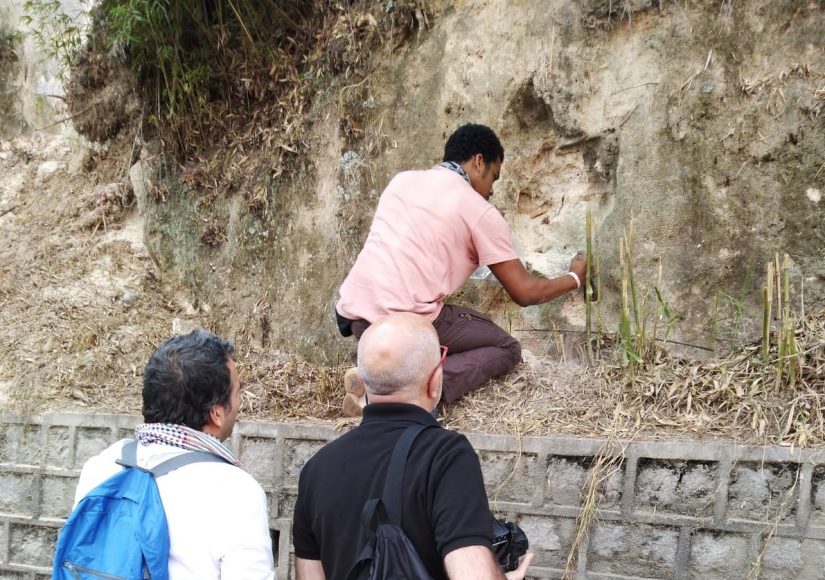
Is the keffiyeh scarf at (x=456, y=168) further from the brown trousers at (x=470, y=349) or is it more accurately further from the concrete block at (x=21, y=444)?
the concrete block at (x=21, y=444)

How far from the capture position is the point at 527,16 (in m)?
4.93

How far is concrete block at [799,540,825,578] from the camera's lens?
10.6 ft

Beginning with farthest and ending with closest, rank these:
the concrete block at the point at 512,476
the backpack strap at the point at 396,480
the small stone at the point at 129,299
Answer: the small stone at the point at 129,299 < the concrete block at the point at 512,476 < the backpack strap at the point at 396,480

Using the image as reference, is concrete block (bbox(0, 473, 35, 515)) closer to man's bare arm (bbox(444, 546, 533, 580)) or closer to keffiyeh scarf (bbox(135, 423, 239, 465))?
keffiyeh scarf (bbox(135, 423, 239, 465))

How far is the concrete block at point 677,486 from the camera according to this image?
3.39 metres

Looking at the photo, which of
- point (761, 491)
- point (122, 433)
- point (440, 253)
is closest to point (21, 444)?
point (122, 433)

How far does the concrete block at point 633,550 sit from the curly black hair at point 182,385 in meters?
2.00

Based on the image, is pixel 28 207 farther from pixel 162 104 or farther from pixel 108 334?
pixel 108 334

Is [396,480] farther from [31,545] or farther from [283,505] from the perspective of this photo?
[31,545]

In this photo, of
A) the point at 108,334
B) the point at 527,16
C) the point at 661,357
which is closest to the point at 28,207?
the point at 108,334

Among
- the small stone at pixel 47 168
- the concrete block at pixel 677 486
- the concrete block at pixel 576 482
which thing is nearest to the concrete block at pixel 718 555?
the concrete block at pixel 677 486

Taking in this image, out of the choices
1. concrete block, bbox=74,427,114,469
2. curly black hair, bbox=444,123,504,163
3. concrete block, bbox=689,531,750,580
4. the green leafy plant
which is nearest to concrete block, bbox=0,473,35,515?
concrete block, bbox=74,427,114,469

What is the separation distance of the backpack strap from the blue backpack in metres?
0.57

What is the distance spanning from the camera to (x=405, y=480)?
6.65 feet
